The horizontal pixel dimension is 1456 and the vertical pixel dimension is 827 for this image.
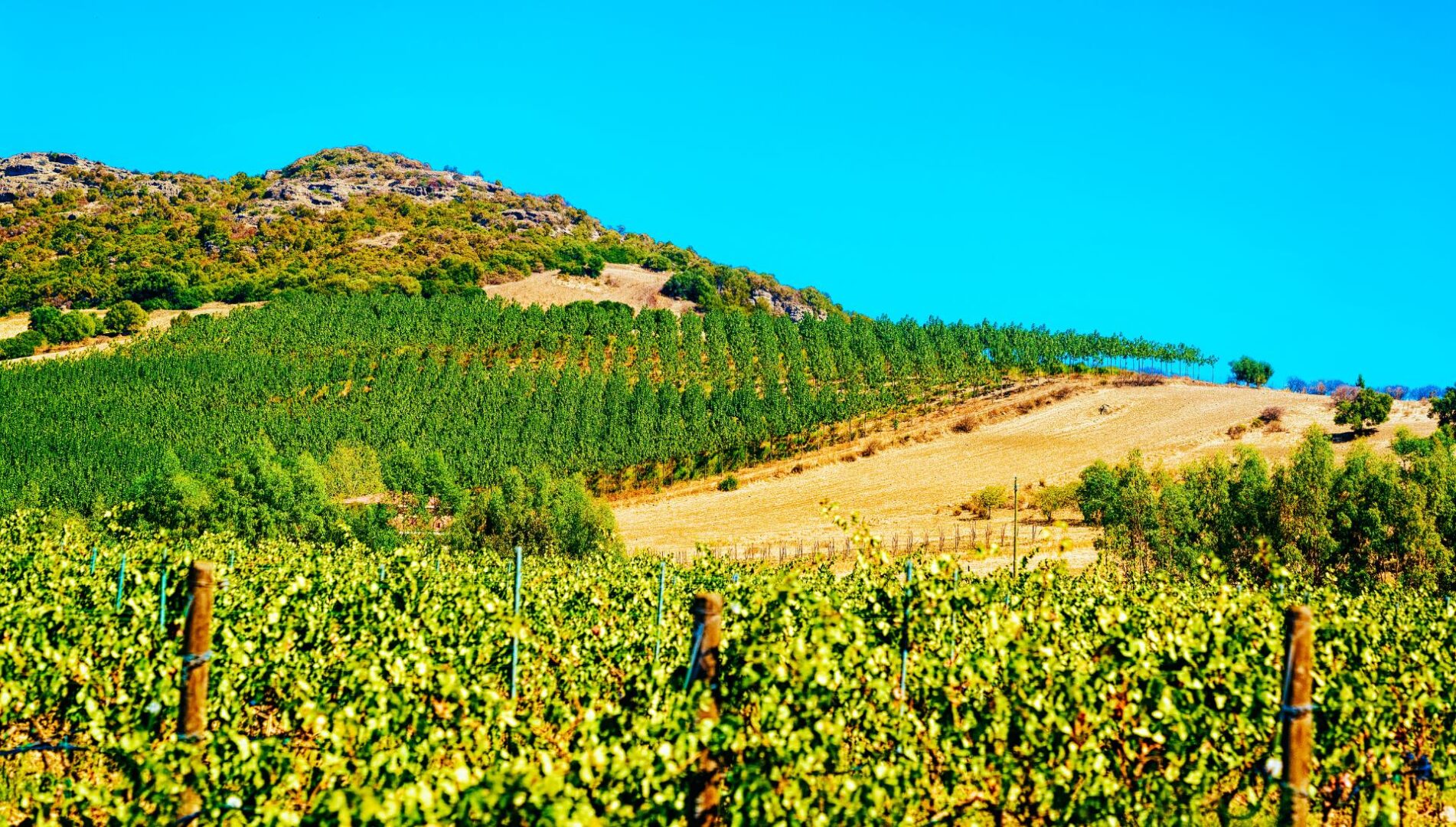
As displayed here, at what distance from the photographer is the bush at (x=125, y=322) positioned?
94.4 metres

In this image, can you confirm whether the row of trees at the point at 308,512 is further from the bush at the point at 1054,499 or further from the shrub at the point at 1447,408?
the shrub at the point at 1447,408

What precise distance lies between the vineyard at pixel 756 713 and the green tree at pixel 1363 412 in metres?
73.0

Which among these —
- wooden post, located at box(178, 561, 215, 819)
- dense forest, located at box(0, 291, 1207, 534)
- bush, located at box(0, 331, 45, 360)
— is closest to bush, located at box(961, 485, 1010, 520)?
dense forest, located at box(0, 291, 1207, 534)

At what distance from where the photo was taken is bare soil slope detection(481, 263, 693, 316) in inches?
4924

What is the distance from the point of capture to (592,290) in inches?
5266

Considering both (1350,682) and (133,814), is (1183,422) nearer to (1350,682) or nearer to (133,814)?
(1350,682)

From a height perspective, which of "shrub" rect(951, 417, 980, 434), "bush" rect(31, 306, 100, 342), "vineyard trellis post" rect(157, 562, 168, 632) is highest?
"bush" rect(31, 306, 100, 342)

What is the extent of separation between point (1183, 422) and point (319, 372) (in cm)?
7236

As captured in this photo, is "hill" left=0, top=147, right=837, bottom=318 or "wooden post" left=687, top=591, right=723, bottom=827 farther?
"hill" left=0, top=147, right=837, bottom=318

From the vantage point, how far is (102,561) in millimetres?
15062

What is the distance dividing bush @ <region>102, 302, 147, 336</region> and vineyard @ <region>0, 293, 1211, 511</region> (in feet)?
32.7

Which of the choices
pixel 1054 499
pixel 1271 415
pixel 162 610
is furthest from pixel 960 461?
pixel 162 610

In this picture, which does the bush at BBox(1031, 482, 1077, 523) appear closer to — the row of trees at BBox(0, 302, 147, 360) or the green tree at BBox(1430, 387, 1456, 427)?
the green tree at BBox(1430, 387, 1456, 427)

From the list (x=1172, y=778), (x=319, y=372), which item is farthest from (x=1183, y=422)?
(x=1172, y=778)
